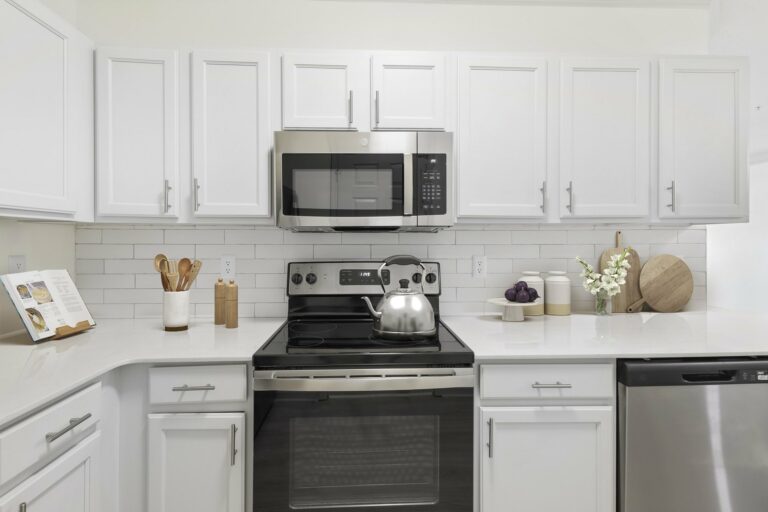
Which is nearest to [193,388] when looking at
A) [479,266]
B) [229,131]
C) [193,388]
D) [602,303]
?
[193,388]

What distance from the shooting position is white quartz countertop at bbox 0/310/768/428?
137 cm

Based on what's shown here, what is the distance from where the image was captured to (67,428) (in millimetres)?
1269

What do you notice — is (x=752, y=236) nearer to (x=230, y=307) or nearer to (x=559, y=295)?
(x=559, y=295)

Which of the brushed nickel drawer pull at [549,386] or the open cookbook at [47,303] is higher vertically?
the open cookbook at [47,303]

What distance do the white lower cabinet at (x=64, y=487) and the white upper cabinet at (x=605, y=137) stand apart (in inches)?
81.5

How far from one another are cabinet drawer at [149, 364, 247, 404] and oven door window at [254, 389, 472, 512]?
0.10 metres

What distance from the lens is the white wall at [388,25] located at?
7.57 feet

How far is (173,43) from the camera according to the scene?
7.59 feet

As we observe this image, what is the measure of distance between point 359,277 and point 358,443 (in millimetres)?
873

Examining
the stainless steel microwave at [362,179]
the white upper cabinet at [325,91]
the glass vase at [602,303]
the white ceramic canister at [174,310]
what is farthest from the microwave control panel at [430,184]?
the white ceramic canister at [174,310]

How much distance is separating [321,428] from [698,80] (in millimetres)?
2294

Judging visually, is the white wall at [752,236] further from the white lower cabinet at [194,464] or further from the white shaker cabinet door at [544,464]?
the white lower cabinet at [194,464]

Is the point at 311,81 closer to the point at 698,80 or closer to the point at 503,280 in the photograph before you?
the point at 503,280

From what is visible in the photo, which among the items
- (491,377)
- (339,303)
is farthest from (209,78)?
(491,377)
